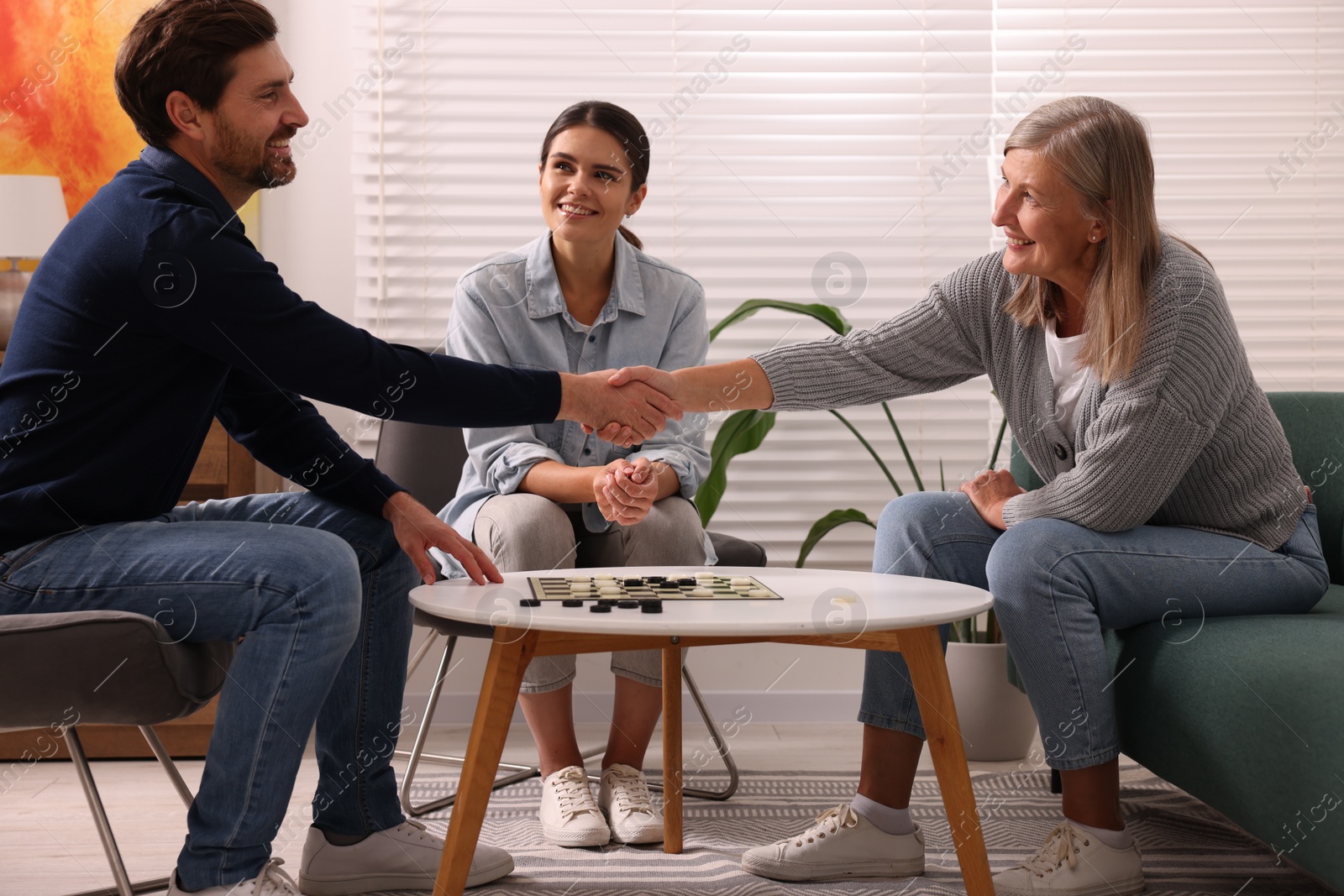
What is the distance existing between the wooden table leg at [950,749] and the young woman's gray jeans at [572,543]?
0.66 metres

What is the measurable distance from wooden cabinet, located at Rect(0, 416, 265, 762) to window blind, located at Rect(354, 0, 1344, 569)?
52cm

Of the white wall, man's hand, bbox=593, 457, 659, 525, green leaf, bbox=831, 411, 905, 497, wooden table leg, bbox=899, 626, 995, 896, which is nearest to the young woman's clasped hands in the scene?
man's hand, bbox=593, 457, 659, 525

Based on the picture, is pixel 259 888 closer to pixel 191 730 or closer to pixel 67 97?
pixel 191 730

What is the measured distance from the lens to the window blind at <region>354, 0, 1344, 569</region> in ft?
8.84

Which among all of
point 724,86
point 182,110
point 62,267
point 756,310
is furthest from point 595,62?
point 62,267

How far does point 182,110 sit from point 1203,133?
2423 mm

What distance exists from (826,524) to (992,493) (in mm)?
935

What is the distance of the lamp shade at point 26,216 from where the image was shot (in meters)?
2.32

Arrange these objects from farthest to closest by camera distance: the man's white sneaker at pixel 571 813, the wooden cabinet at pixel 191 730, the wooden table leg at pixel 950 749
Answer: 1. the wooden cabinet at pixel 191 730
2. the man's white sneaker at pixel 571 813
3. the wooden table leg at pixel 950 749

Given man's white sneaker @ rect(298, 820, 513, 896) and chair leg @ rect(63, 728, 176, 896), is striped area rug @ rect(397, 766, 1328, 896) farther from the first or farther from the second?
chair leg @ rect(63, 728, 176, 896)

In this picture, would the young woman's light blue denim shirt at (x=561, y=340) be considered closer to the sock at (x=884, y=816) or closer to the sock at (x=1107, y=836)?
the sock at (x=884, y=816)

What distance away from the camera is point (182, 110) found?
1399 millimetres

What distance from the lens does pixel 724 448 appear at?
2.49 m

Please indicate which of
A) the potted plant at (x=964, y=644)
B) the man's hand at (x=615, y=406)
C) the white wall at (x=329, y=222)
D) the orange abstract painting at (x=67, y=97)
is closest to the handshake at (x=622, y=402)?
the man's hand at (x=615, y=406)
